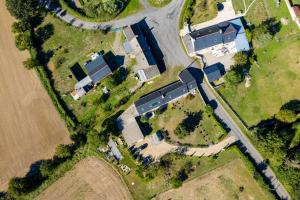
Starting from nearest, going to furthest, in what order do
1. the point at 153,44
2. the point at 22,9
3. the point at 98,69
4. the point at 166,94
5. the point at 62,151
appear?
the point at 62,151 < the point at 166,94 < the point at 98,69 < the point at 22,9 < the point at 153,44

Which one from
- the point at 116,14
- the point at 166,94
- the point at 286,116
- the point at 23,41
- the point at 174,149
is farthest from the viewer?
the point at 116,14

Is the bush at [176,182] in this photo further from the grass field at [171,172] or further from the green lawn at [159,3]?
the green lawn at [159,3]

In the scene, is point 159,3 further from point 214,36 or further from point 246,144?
point 246,144

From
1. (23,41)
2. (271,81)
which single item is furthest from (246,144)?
(23,41)

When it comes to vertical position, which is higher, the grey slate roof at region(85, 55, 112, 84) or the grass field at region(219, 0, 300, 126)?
the grey slate roof at region(85, 55, 112, 84)

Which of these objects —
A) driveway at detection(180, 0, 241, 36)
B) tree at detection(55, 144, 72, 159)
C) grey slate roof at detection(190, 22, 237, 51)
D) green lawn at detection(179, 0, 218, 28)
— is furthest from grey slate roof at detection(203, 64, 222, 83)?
tree at detection(55, 144, 72, 159)

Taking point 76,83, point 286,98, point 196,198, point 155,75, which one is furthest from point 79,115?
point 286,98

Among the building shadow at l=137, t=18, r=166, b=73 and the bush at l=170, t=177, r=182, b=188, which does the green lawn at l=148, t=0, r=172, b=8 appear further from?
the bush at l=170, t=177, r=182, b=188
